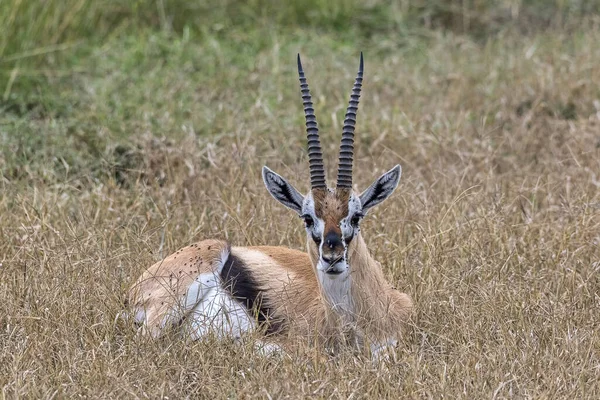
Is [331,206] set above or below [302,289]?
above

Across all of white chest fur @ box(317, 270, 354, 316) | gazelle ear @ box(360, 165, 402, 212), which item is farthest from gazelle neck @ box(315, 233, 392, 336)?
gazelle ear @ box(360, 165, 402, 212)

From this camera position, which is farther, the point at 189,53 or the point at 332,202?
the point at 189,53

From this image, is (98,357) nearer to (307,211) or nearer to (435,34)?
(307,211)

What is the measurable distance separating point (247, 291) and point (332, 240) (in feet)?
2.51

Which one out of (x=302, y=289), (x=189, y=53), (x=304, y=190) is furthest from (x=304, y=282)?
(x=189, y=53)

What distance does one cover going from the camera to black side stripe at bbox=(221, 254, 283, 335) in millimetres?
4898

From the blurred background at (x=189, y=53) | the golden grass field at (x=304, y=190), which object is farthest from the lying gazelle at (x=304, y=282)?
the blurred background at (x=189, y=53)

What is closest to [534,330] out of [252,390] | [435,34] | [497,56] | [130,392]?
[252,390]

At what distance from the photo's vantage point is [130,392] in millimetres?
3918

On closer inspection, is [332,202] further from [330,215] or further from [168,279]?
[168,279]

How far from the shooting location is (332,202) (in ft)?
15.0

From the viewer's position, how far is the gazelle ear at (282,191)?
188 inches

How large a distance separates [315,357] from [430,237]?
4.48 feet

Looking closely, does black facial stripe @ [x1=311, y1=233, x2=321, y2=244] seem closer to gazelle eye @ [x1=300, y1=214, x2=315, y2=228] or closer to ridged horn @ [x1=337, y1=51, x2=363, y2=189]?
gazelle eye @ [x1=300, y1=214, x2=315, y2=228]
